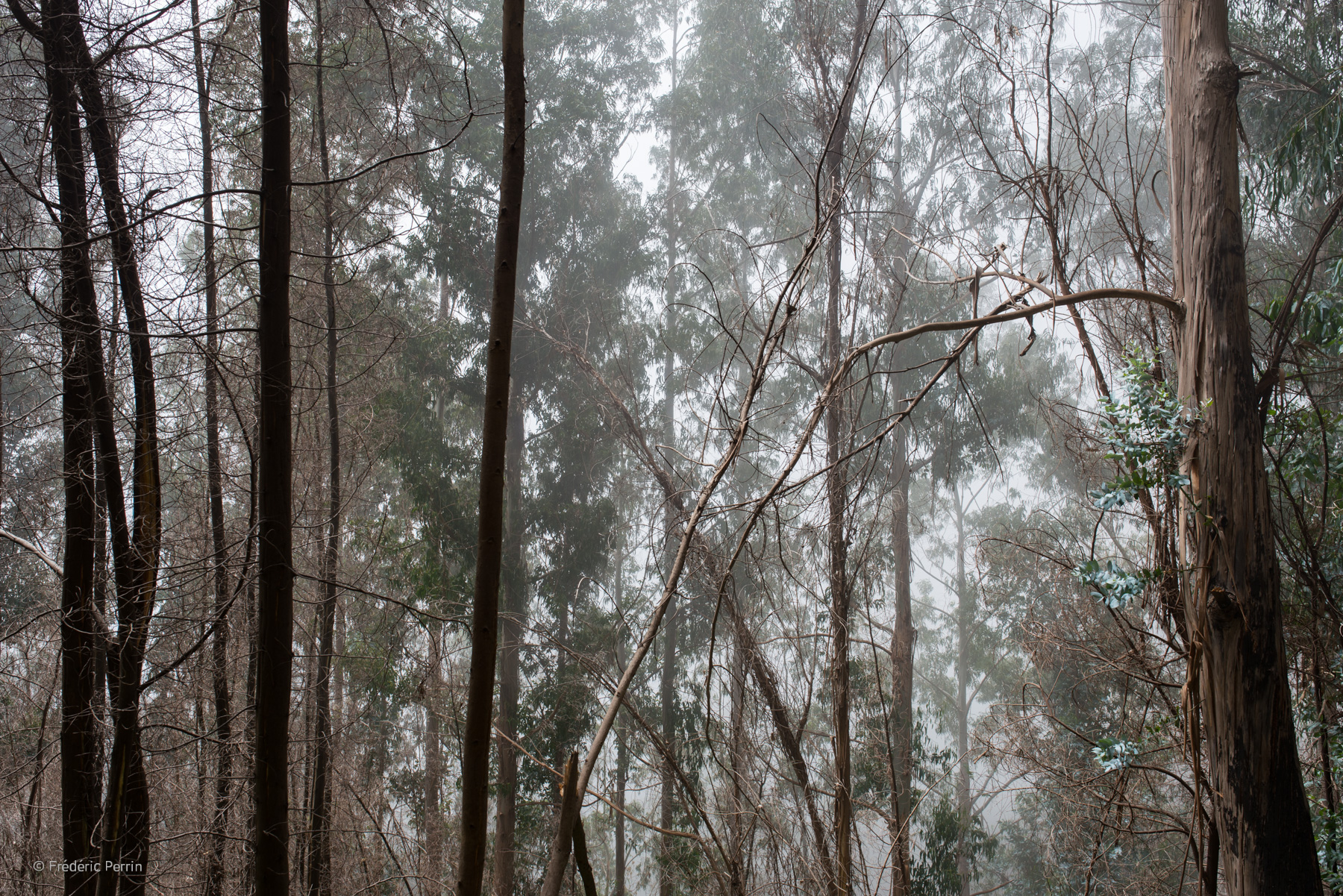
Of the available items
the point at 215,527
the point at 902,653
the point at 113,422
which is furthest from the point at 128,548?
the point at 902,653

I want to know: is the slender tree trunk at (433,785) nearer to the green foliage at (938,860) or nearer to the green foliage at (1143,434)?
the green foliage at (938,860)

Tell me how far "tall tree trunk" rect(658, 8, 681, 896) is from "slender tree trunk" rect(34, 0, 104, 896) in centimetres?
519

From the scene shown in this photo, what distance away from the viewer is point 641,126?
14.4 m

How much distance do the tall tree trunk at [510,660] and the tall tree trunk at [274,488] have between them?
240 inches

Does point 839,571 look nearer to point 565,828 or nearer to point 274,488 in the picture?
point 565,828

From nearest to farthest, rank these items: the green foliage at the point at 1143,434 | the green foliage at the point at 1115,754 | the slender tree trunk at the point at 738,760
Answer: the green foliage at the point at 1143,434
the green foliage at the point at 1115,754
the slender tree trunk at the point at 738,760

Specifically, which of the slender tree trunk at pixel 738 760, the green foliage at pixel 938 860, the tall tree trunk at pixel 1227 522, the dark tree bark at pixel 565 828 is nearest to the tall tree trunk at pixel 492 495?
the dark tree bark at pixel 565 828

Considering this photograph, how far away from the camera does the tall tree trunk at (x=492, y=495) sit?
5.81 feet

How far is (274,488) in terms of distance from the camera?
2205 millimetres

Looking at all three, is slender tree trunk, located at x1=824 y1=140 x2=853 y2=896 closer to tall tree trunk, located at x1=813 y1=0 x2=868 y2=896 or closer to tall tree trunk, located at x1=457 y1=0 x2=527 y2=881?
tall tree trunk, located at x1=813 y1=0 x2=868 y2=896

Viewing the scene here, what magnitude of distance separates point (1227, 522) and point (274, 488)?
9.06ft

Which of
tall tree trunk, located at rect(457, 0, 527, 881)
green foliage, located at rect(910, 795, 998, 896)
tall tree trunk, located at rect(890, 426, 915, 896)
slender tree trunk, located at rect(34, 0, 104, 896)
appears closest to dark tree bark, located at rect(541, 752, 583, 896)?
tall tree trunk, located at rect(457, 0, 527, 881)

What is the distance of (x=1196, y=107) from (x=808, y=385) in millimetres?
10640

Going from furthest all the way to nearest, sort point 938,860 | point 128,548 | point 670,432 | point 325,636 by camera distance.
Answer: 1. point 670,432
2. point 938,860
3. point 325,636
4. point 128,548
